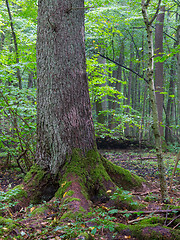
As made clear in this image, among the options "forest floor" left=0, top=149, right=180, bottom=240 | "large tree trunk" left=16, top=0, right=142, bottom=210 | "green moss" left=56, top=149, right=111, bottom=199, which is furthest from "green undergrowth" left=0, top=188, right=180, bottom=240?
"large tree trunk" left=16, top=0, right=142, bottom=210

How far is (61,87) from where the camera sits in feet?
11.1

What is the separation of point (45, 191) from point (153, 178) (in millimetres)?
3237

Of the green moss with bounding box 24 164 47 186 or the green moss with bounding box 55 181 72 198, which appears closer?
the green moss with bounding box 55 181 72 198

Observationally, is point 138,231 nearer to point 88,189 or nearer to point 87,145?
point 88,189

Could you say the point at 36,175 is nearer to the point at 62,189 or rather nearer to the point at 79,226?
the point at 62,189

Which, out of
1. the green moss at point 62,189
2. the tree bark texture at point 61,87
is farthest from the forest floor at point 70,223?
the tree bark texture at point 61,87

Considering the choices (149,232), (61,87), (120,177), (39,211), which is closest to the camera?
(149,232)

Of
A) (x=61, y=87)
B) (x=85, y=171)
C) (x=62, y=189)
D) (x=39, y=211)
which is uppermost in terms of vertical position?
(x=61, y=87)

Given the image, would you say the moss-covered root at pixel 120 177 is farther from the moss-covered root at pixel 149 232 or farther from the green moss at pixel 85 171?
the moss-covered root at pixel 149 232

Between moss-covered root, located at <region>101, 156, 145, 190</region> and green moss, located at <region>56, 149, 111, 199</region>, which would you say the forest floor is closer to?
green moss, located at <region>56, 149, 111, 199</region>

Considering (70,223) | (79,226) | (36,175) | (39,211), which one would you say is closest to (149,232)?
(79,226)

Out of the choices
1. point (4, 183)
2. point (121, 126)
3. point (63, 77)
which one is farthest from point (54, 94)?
point (121, 126)

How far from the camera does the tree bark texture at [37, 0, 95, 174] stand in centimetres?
334

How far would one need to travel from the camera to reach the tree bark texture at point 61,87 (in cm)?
334
